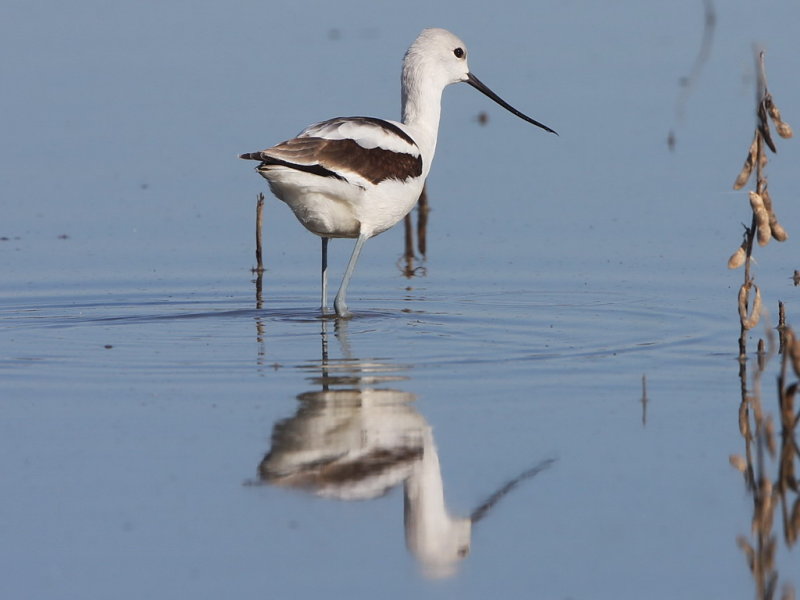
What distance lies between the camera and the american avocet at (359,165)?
8.17 metres

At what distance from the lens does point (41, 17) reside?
1655 cm

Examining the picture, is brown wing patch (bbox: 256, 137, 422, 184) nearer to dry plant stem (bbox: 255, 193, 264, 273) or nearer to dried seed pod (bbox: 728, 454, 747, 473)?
dry plant stem (bbox: 255, 193, 264, 273)

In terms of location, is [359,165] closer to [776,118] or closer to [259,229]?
[259,229]

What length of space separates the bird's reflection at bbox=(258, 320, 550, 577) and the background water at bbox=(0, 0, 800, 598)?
20 millimetres

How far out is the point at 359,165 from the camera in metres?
8.39

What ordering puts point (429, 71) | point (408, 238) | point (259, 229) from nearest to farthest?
point (429, 71)
point (259, 229)
point (408, 238)

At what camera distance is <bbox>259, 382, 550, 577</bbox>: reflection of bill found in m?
5.21

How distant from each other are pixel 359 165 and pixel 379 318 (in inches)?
37.8

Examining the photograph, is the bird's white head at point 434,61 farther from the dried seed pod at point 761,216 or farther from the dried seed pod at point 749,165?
the dried seed pod at point 761,216

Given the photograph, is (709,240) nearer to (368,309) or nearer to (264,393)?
(368,309)

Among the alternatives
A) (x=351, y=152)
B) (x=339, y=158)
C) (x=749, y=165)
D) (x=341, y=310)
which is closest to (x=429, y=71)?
(x=351, y=152)

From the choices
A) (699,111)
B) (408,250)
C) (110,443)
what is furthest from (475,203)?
(110,443)

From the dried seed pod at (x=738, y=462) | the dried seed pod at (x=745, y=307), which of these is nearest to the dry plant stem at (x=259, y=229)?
the dried seed pod at (x=745, y=307)

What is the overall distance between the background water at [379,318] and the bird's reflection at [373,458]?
20mm
